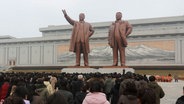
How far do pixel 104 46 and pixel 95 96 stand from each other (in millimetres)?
40569

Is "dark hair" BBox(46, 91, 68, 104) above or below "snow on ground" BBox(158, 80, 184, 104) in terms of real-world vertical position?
above

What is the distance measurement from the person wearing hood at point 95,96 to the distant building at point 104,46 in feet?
118

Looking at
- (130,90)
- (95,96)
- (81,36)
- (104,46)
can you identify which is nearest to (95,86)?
(95,96)

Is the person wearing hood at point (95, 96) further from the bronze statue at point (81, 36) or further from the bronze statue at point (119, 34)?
the bronze statue at point (81, 36)

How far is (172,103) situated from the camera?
1046cm

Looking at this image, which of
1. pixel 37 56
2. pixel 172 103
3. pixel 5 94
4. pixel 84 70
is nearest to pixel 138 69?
pixel 37 56

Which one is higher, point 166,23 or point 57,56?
point 166,23

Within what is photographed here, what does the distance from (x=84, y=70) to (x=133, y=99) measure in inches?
609

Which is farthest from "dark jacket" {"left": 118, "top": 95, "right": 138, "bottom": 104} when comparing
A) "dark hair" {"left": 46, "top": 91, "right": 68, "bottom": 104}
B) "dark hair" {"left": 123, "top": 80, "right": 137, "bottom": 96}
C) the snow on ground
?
the snow on ground

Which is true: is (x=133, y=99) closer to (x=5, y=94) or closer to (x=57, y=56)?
(x=5, y=94)

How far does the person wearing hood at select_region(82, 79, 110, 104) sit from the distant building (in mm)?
36053

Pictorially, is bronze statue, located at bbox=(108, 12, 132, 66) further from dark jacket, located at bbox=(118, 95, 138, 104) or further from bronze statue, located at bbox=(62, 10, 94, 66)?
dark jacket, located at bbox=(118, 95, 138, 104)

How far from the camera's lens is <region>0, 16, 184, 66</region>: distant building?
40.6 metres

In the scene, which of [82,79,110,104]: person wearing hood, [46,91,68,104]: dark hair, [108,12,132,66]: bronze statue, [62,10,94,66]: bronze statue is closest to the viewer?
[82,79,110,104]: person wearing hood
